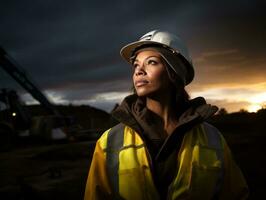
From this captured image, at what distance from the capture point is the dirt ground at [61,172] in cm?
588

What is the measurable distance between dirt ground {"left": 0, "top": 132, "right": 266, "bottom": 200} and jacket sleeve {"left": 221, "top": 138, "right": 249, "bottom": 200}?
155 inches

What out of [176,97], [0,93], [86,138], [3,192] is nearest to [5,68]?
[0,93]

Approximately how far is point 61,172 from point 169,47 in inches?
270

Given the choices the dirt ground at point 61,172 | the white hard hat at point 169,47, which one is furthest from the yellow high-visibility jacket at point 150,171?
the dirt ground at point 61,172

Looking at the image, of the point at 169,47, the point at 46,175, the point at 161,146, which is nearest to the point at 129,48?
the point at 169,47

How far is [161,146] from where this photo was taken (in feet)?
7.48

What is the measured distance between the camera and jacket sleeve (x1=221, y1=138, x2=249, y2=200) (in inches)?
89.7

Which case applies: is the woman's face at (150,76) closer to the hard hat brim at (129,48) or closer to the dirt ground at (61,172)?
the hard hat brim at (129,48)

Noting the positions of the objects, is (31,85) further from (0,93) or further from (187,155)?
(187,155)

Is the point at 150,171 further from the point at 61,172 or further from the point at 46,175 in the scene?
the point at 61,172

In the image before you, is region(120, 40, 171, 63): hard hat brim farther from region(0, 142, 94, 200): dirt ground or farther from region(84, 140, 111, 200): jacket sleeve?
region(0, 142, 94, 200): dirt ground

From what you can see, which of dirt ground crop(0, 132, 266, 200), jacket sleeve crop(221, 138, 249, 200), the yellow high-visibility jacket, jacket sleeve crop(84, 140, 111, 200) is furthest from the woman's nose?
dirt ground crop(0, 132, 266, 200)

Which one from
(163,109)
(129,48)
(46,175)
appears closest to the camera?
(163,109)

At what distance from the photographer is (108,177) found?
217cm
